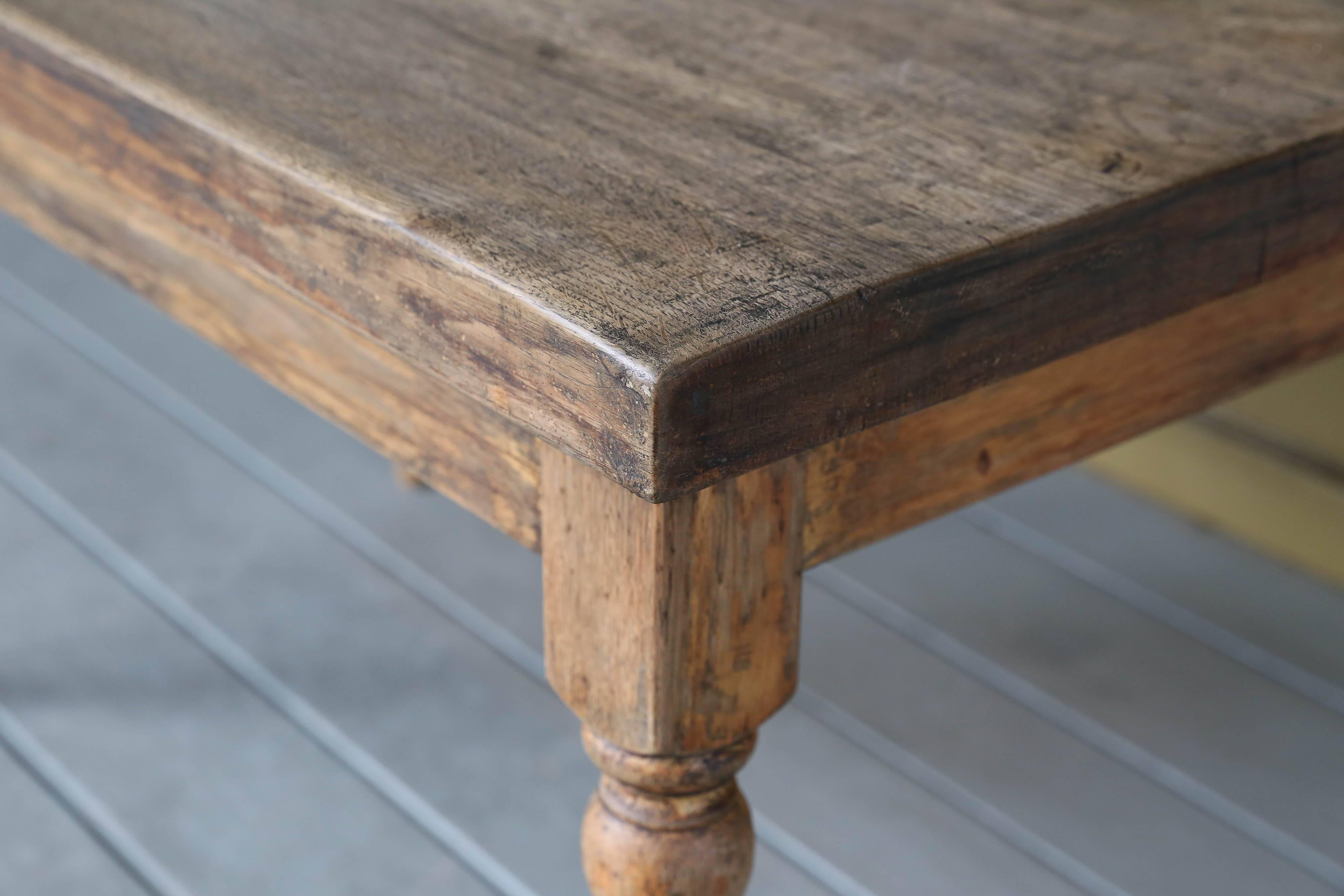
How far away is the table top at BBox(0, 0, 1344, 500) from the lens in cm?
46

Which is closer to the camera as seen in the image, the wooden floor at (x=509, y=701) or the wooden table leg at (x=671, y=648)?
the wooden table leg at (x=671, y=648)

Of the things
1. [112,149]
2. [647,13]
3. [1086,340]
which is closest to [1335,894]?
[1086,340]

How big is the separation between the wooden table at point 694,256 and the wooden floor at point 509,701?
402 millimetres

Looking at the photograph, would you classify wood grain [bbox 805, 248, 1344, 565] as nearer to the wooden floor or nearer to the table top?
the table top

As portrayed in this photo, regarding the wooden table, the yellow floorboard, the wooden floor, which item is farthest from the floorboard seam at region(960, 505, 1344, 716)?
the wooden table

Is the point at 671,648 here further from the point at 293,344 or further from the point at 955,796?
the point at 955,796

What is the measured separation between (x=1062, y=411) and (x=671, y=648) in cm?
21

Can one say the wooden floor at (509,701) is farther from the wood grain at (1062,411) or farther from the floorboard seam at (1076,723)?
the wood grain at (1062,411)

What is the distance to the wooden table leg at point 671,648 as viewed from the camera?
521mm

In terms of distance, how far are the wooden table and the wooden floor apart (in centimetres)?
40

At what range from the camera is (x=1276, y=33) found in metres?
0.75

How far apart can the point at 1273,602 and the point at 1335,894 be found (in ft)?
1.16

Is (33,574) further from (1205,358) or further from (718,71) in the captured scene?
A: (1205,358)

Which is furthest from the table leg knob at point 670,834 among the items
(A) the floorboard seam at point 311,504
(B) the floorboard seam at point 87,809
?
(B) the floorboard seam at point 87,809
